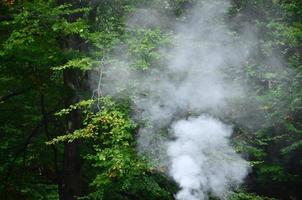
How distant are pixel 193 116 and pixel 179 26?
7.21 feet

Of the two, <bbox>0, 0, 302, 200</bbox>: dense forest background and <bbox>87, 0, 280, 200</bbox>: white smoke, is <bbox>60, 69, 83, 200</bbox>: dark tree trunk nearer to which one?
<bbox>0, 0, 302, 200</bbox>: dense forest background

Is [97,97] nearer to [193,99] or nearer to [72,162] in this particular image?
[72,162]

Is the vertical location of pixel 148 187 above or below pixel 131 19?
below

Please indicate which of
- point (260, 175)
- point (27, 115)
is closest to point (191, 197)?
point (260, 175)

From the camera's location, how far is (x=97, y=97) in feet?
27.3

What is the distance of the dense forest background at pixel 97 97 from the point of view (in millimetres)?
7914

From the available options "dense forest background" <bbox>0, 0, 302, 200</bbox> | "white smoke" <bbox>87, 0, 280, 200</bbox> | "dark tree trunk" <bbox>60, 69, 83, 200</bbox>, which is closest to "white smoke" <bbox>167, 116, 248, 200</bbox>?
"white smoke" <bbox>87, 0, 280, 200</bbox>

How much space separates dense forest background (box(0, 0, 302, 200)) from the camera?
7.91 meters

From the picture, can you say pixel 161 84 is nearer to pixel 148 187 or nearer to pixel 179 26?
pixel 179 26

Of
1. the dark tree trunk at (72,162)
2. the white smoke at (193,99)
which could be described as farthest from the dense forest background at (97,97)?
the white smoke at (193,99)

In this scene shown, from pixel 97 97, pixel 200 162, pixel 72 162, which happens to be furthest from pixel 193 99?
pixel 72 162

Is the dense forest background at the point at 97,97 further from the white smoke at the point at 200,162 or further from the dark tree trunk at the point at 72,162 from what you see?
the white smoke at the point at 200,162

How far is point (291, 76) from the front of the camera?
9883 mm

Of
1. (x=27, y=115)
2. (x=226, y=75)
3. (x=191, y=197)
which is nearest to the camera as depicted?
(x=191, y=197)
